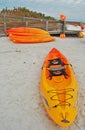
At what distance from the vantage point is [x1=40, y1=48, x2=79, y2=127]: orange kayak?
21.5 feet

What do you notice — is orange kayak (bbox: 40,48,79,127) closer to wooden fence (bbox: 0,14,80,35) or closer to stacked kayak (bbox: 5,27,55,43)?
stacked kayak (bbox: 5,27,55,43)

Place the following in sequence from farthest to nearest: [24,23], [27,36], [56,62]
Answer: [24,23]
[27,36]
[56,62]

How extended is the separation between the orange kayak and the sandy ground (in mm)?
361

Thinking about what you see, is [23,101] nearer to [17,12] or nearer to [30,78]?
[30,78]

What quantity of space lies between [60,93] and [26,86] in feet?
5.13

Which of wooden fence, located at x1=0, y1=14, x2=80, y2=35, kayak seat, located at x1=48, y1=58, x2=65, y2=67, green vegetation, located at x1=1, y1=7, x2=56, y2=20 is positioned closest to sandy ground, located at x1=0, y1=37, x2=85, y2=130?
kayak seat, located at x1=48, y1=58, x2=65, y2=67

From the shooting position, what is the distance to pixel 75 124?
698cm

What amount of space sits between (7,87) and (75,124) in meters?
2.38

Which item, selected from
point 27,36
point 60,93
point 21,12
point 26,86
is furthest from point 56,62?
point 21,12

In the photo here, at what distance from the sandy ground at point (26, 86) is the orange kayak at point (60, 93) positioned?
0.36 m

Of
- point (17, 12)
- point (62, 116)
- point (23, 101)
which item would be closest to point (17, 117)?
point (23, 101)

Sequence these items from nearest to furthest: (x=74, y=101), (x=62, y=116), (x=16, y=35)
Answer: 1. (x=62, y=116)
2. (x=74, y=101)
3. (x=16, y=35)

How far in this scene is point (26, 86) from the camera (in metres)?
8.50

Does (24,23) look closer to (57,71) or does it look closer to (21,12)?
(21,12)
